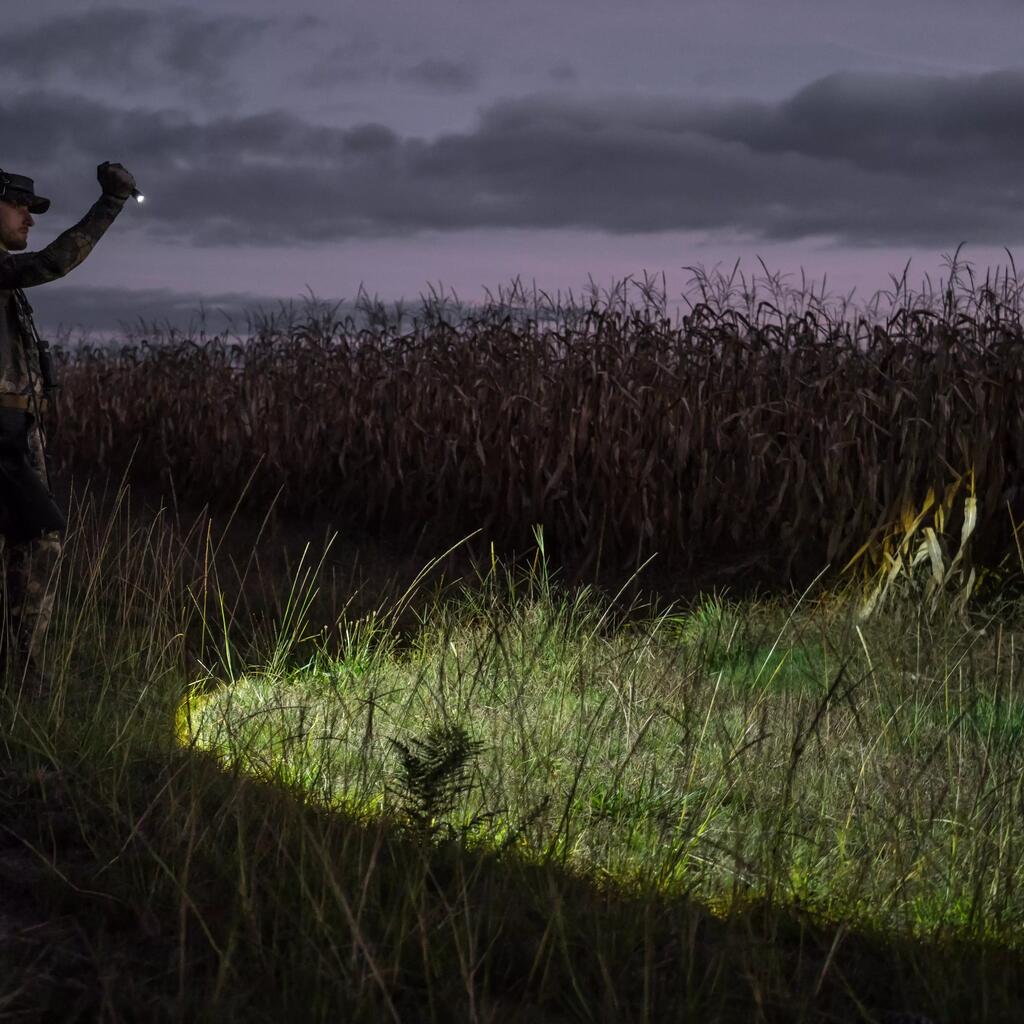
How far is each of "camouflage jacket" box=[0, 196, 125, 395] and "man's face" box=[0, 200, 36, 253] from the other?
6 cm

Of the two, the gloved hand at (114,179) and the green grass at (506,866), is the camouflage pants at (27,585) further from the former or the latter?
the gloved hand at (114,179)

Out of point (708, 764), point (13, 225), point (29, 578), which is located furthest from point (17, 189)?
point (708, 764)

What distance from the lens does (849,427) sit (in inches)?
274

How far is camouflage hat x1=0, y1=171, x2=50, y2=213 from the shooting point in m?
4.50

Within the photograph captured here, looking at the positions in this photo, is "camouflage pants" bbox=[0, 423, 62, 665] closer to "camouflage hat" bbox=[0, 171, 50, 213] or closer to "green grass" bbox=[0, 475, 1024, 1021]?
"green grass" bbox=[0, 475, 1024, 1021]

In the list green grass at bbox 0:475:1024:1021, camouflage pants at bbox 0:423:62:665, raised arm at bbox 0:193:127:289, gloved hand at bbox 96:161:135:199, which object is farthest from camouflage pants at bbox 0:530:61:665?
gloved hand at bbox 96:161:135:199

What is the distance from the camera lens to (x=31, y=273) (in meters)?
4.38

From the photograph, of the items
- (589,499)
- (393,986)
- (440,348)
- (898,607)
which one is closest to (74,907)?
(393,986)

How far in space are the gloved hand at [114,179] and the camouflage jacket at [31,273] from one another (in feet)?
0.09

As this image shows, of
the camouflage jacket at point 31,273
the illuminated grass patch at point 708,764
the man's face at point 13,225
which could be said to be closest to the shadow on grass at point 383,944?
the illuminated grass patch at point 708,764

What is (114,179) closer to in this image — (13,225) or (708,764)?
(13,225)

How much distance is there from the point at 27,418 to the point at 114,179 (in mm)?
916

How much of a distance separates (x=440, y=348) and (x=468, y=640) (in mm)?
4371

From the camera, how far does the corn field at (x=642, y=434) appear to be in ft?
22.0
